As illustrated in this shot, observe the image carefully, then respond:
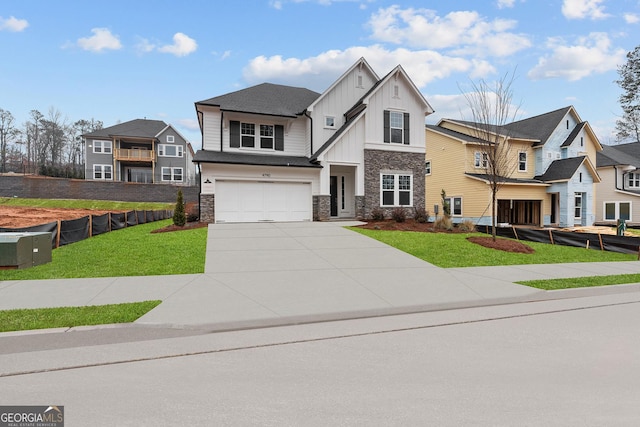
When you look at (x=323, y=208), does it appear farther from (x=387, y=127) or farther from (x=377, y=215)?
(x=387, y=127)

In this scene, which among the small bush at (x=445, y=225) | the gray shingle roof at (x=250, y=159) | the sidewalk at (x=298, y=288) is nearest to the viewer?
the sidewalk at (x=298, y=288)

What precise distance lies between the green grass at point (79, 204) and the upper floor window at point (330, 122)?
1877 centimetres

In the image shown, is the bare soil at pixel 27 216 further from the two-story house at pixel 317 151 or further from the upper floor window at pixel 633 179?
the upper floor window at pixel 633 179

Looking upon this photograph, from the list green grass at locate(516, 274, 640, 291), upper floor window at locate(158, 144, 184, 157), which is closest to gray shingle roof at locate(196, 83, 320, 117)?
green grass at locate(516, 274, 640, 291)

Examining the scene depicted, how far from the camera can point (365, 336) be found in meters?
4.91

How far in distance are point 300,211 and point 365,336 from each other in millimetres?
15171

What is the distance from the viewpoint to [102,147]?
41938mm

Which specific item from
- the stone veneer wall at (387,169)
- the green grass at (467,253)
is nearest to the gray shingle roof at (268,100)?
the stone veneer wall at (387,169)

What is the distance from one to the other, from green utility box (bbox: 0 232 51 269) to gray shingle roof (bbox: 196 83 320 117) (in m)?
12.2

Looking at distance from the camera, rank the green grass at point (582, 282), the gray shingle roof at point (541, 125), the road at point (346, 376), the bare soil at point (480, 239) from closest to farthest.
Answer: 1. the road at point (346, 376)
2. the green grass at point (582, 282)
3. the bare soil at point (480, 239)
4. the gray shingle roof at point (541, 125)

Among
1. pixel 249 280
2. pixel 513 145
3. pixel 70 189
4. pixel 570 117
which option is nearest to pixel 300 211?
pixel 249 280

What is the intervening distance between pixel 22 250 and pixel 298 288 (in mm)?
7258

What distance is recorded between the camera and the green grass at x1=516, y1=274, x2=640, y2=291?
7.74 metres

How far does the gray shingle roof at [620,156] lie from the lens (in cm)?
3147
